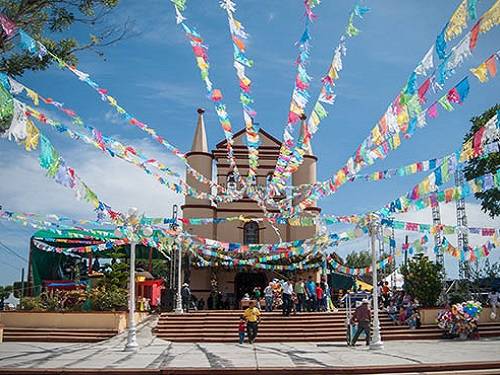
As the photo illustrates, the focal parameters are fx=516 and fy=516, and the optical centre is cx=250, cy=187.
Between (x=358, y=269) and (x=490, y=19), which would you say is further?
(x=358, y=269)

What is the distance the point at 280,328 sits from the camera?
18953 mm

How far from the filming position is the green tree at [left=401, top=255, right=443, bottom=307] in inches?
790

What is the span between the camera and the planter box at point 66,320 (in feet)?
65.1

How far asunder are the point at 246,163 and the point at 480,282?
1542cm

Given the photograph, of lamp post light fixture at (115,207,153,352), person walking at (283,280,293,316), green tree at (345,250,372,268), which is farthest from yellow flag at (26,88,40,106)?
green tree at (345,250,372,268)

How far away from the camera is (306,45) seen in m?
11.7

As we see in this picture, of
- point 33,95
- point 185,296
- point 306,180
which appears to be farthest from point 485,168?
point 33,95

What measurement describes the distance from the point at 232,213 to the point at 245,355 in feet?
64.4

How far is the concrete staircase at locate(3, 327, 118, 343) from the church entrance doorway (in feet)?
45.1

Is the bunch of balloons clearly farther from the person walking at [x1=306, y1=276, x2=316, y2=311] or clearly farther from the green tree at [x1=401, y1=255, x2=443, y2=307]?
the person walking at [x1=306, y1=276, x2=316, y2=311]

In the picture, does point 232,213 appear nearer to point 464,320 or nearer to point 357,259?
point 464,320

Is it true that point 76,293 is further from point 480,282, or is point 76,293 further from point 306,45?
point 480,282

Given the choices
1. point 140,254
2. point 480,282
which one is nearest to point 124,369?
point 480,282

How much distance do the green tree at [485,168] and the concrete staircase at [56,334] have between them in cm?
2385
